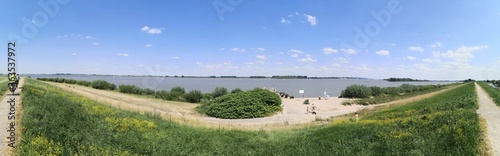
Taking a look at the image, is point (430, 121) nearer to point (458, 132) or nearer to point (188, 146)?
point (458, 132)

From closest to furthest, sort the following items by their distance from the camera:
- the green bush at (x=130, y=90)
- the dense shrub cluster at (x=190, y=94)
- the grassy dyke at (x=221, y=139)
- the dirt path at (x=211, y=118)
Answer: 1. the grassy dyke at (x=221, y=139)
2. the dirt path at (x=211, y=118)
3. the dense shrub cluster at (x=190, y=94)
4. the green bush at (x=130, y=90)

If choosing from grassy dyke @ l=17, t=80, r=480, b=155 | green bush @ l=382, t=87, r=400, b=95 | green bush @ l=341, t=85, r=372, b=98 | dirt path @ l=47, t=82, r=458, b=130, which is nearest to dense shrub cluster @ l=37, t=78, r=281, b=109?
dirt path @ l=47, t=82, r=458, b=130

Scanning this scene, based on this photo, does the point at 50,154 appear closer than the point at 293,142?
Yes

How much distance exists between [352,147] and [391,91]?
79.3m

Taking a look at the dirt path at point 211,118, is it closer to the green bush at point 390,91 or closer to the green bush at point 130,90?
the green bush at point 130,90

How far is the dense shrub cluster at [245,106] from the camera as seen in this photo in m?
37.4

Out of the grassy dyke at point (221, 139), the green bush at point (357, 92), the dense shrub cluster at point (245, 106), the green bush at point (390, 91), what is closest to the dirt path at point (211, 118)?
the dense shrub cluster at point (245, 106)

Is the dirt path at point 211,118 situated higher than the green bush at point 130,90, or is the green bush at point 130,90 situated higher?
the green bush at point 130,90

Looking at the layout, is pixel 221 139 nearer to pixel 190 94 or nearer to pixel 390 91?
pixel 190 94

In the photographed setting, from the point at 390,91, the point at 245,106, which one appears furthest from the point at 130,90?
the point at 390,91

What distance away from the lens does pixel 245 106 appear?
37.8 m

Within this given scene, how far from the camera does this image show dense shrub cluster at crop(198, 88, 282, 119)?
1473 inches

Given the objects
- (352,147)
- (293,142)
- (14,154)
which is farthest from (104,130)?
(352,147)

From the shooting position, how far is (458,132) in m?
12.7
